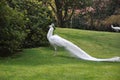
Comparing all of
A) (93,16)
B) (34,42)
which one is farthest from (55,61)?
(93,16)

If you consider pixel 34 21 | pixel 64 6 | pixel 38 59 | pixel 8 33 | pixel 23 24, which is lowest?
pixel 38 59

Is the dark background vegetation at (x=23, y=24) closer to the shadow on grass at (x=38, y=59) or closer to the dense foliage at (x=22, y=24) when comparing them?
the dense foliage at (x=22, y=24)

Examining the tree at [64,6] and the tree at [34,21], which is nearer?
the tree at [34,21]

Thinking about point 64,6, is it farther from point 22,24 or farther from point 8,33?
A: point 8,33

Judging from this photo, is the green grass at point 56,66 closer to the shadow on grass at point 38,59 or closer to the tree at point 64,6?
the shadow on grass at point 38,59

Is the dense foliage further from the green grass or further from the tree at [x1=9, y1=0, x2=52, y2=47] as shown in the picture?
the green grass

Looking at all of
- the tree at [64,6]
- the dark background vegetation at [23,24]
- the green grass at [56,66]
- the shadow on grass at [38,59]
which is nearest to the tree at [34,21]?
the dark background vegetation at [23,24]

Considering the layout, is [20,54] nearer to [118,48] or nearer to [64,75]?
[64,75]

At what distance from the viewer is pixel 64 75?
11.4 metres

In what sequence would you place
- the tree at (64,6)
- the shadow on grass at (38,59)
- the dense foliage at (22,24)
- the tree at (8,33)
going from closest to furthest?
1. the shadow on grass at (38,59)
2. the tree at (8,33)
3. the dense foliage at (22,24)
4. the tree at (64,6)

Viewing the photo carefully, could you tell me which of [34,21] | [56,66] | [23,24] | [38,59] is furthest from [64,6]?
[56,66]

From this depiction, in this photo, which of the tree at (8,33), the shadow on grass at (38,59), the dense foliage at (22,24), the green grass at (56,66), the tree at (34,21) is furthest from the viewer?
the tree at (34,21)

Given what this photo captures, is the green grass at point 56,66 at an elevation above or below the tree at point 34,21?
below

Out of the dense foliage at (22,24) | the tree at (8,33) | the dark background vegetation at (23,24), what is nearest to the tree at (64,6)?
the dark background vegetation at (23,24)
